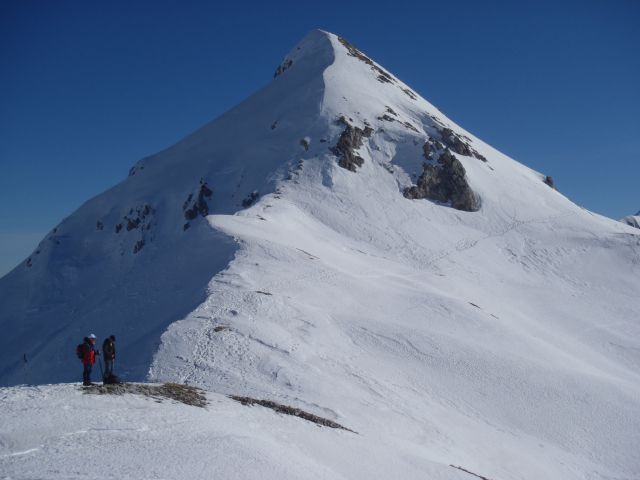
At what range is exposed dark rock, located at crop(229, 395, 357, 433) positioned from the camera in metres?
15.8

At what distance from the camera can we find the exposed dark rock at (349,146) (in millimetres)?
64312

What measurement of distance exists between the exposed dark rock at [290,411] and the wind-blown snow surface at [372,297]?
3.04 ft

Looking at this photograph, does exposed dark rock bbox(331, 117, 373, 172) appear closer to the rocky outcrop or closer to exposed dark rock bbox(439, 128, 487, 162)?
the rocky outcrop

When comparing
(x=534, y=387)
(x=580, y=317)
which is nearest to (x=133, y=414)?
(x=534, y=387)

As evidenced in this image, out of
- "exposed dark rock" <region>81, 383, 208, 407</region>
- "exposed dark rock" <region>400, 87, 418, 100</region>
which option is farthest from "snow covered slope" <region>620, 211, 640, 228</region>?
"exposed dark rock" <region>81, 383, 208, 407</region>

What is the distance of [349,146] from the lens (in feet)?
217

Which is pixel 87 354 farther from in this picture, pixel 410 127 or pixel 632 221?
pixel 632 221

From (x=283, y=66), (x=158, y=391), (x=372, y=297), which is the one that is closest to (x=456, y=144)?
(x=283, y=66)

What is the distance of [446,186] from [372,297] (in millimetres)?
36770

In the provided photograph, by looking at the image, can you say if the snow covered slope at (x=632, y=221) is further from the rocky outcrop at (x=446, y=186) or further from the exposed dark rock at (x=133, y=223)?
the exposed dark rock at (x=133, y=223)

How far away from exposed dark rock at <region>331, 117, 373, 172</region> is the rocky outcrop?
755 cm

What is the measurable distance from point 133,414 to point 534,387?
20.7 meters

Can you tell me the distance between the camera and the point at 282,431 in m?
14.0

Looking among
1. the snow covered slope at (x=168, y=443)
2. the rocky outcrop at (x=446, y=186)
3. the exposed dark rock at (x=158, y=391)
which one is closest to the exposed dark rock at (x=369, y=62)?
the rocky outcrop at (x=446, y=186)
